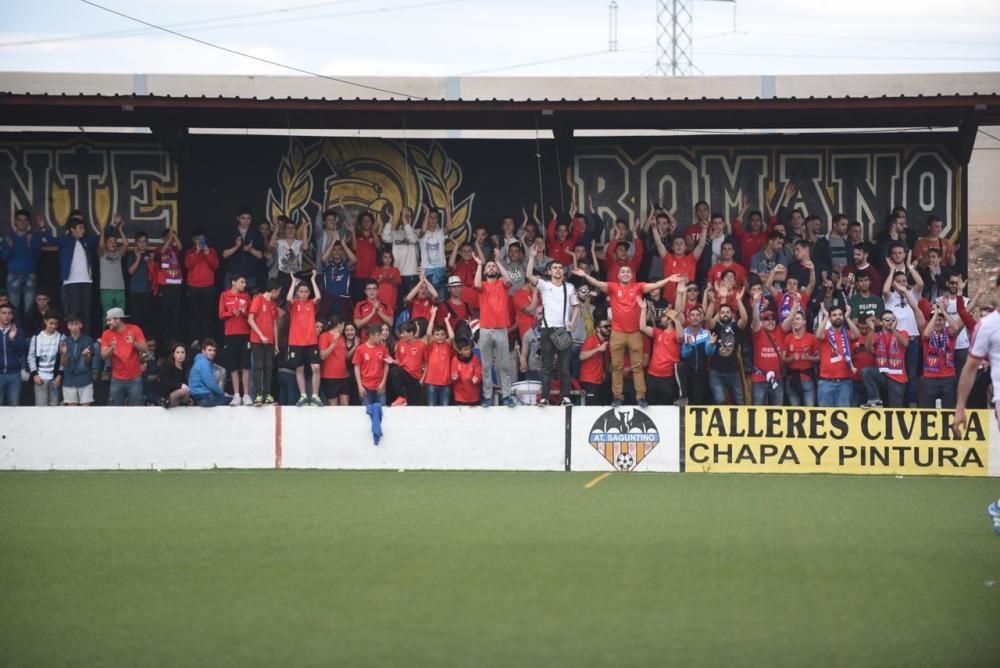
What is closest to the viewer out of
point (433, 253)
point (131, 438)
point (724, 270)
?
point (131, 438)

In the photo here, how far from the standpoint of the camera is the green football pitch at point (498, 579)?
7.30m

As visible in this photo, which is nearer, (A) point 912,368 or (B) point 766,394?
(B) point 766,394

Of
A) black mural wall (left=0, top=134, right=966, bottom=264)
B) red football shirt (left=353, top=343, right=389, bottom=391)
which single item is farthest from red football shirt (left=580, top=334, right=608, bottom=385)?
black mural wall (left=0, top=134, right=966, bottom=264)

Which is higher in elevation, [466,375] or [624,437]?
[466,375]

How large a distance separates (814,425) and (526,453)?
13.7 ft

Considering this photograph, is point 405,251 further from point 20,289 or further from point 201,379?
point 20,289

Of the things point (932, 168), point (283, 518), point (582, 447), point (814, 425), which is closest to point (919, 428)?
point (814, 425)

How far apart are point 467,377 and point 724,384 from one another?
389 cm

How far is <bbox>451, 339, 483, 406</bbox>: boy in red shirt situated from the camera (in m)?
20.1

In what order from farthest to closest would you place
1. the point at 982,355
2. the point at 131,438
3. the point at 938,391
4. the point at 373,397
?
the point at 373,397 → the point at 938,391 → the point at 131,438 → the point at 982,355

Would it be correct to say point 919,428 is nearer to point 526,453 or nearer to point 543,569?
point 526,453

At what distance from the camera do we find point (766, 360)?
20078 mm

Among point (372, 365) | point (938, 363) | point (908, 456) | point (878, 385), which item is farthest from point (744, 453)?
point (372, 365)

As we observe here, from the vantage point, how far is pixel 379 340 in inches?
807
